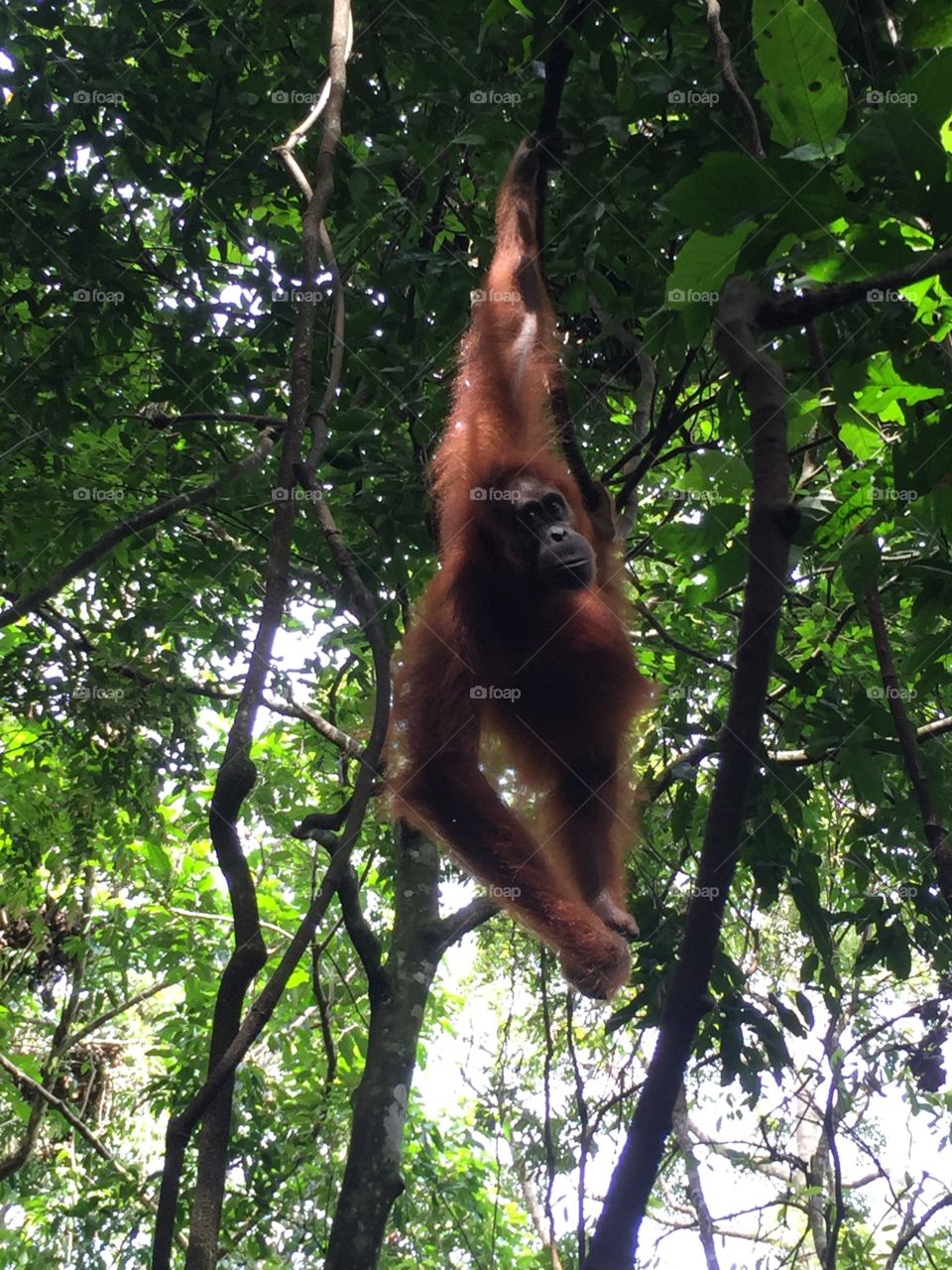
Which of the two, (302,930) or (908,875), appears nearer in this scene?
(302,930)

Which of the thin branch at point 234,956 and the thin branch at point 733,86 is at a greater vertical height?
the thin branch at point 733,86

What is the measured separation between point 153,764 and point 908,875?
333cm

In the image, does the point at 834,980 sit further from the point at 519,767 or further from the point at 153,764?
the point at 153,764

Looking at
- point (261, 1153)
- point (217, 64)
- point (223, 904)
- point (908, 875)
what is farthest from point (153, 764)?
point (908, 875)

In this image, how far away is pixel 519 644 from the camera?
139 inches

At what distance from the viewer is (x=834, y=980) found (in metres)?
3.28
